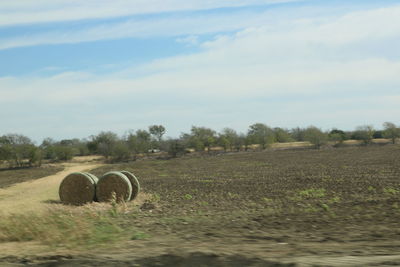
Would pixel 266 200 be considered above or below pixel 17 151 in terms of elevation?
below

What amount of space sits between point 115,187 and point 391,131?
319 feet

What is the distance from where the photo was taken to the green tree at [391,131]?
105 m

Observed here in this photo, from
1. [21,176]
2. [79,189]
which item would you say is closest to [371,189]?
[79,189]

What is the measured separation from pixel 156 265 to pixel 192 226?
459 centimetres

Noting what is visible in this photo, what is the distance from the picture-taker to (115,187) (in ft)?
65.1

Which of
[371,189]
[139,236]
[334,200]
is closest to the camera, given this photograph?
[139,236]

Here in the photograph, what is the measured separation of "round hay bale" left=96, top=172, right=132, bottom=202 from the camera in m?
19.8

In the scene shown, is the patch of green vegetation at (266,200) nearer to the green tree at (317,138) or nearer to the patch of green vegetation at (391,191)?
the patch of green vegetation at (391,191)

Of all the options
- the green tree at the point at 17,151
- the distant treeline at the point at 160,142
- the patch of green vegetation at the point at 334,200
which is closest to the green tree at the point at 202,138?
the distant treeline at the point at 160,142

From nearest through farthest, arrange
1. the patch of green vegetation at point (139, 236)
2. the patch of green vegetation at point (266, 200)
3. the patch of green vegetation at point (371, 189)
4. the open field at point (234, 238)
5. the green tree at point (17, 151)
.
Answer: the open field at point (234, 238) → the patch of green vegetation at point (139, 236) → the patch of green vegetation at point (266, 200) → the patch of green vegetation at point (371, 189) → the green tree at point (17, 151)

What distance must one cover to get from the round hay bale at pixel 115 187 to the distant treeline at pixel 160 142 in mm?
63385

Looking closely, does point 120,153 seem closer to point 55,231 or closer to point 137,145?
point 137,145

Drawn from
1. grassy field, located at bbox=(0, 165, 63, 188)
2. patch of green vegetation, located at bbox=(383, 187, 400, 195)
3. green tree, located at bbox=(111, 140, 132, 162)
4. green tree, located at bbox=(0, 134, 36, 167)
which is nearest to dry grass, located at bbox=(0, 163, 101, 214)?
grassy field, located at bbox=(0, 165, 63, 188)

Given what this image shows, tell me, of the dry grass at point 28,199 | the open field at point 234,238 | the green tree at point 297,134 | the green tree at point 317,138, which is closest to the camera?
the open field at point 234,238
